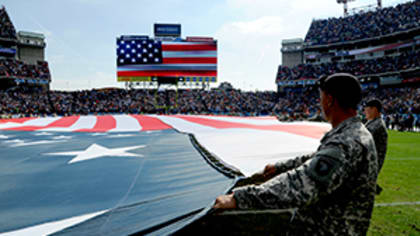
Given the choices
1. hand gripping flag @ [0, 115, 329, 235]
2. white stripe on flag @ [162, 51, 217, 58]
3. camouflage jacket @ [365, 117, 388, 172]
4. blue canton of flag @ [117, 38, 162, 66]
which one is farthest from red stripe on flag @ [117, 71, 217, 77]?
camouflage jacket @ [365, 117, 388, 172]

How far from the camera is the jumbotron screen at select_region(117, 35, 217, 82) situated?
95.8ft

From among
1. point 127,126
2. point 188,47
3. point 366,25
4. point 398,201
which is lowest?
point 398,201

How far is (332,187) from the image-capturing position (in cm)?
103

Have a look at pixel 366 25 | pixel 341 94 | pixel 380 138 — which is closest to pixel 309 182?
pixel 341 94

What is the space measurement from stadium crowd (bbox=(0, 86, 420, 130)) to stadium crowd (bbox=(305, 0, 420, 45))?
1033 centimetres

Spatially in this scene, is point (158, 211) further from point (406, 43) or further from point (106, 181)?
point (406, 43)

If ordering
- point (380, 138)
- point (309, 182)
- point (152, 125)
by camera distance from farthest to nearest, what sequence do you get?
1. point (152, 125)
2. point (380, 138)
3. point (309, 182)

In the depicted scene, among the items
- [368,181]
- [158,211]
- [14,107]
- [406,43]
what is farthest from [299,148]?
[406,43]

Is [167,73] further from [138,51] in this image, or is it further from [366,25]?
[366,25]

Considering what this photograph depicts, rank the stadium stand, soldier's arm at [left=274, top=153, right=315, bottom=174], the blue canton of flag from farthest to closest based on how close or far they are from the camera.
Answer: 1. the stadium stand
2. the blue canton of flag
3. soldier's arm at [left=274, top=153, right=315, bottom=174]

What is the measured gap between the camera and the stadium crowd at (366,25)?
118 feet

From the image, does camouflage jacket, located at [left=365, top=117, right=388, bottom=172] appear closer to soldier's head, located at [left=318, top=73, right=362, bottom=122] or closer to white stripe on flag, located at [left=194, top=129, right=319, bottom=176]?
white stripe on flag, located at [left=194, top=129, right=319, bottom=176]

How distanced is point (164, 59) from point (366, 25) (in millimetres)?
34851

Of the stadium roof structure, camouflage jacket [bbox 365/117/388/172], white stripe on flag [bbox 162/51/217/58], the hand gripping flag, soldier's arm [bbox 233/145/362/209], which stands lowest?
the hand gripping flag
